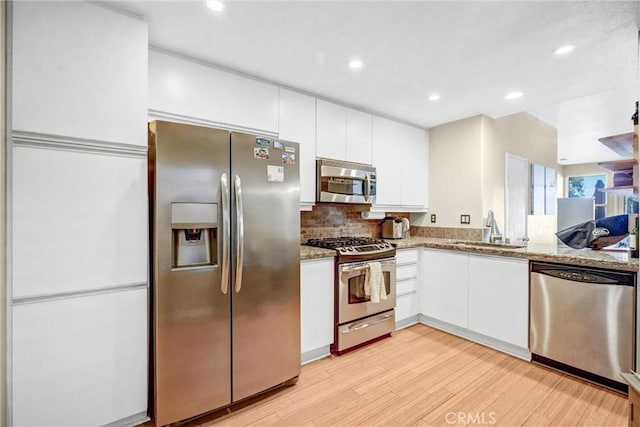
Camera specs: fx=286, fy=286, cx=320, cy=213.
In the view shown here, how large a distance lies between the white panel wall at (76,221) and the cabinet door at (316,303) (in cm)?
113

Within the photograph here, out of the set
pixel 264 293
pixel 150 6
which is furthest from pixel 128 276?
pixel 150 6

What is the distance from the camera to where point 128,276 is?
1.59 m

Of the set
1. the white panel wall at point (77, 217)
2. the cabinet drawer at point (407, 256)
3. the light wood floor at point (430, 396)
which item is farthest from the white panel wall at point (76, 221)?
the cabinet drawer at point (407, 256)

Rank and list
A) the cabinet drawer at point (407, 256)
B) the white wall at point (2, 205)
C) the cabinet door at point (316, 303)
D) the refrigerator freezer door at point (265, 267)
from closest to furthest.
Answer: the white wall at point (2, 205) < the refrigerator freezer door at point (265, 267) < the cabinet door at point (316, 303) < the cabinet drawer at point (407, 256)

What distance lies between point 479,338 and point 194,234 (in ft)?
8.77

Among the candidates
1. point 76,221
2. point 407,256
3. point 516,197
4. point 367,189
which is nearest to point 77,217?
point 76,221

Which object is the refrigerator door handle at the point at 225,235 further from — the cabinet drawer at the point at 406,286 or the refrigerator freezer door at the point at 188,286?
the cabinet drawer at the point at 406,286

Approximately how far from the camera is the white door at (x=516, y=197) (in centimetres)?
Answer: 369

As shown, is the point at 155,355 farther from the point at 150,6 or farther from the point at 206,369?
the point at 150,6

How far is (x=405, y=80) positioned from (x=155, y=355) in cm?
268

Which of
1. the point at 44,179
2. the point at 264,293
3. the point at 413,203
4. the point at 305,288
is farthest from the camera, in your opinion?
the point at 413,203

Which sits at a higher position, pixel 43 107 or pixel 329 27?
pixel 329 27

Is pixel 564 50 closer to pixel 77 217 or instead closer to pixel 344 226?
pixel 344 226

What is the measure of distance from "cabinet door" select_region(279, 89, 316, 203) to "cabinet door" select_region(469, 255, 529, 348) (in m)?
1.70
